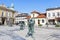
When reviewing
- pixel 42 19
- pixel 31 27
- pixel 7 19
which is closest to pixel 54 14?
pixel 42 19

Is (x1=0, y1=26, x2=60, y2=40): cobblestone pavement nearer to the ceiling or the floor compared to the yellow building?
nearer to the floor

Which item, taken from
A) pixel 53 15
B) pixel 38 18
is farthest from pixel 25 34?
pixel 38 18

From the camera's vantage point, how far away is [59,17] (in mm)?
47562

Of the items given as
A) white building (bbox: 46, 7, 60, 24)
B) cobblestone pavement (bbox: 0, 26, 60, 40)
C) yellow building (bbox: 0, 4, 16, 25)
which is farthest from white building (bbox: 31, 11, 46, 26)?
cobblestone pavement (bbox: 0, 26, 60, 40)

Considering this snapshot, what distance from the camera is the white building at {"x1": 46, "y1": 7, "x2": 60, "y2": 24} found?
48.2 meters

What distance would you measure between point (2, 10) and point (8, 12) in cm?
402

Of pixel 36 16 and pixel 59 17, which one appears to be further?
pixel 36 16

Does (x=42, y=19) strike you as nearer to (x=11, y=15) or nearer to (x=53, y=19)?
(x=53, y=19)

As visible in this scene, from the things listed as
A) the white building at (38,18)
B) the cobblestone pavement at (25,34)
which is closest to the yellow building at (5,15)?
the white building at (38,18)

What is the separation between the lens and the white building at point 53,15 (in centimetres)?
4822

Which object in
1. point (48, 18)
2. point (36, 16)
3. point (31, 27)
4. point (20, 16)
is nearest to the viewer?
point (31, 27)

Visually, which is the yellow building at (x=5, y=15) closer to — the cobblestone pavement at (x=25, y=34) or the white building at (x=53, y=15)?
the white building at (x=53, y=15)

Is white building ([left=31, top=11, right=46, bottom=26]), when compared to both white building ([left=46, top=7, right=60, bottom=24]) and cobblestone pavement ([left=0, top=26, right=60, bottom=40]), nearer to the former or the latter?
white building ([left=46, top=7, right=60, bottom=24])

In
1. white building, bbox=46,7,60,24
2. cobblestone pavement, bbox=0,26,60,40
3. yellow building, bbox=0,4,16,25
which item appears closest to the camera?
cobblestone pavement, bbox=0,26,60,40
